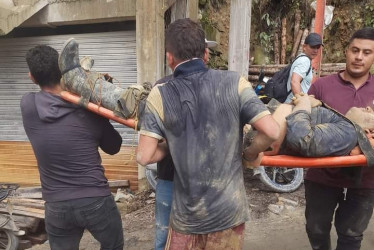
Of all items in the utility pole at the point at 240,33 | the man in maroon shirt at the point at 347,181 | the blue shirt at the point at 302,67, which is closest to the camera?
the man in maroon shirt at the point at 347,181

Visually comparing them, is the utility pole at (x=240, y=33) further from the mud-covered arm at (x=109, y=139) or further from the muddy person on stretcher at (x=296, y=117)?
the mud-covered arm at (x=109, y=139)

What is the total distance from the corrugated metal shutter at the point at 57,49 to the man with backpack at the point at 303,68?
7.47 ft

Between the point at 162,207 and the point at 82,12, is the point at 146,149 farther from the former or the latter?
the point at 82,12

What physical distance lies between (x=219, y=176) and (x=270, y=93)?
2.85m

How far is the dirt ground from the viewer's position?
3465mm

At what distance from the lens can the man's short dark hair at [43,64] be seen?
1.88 metres

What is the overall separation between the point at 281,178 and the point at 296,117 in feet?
10.7

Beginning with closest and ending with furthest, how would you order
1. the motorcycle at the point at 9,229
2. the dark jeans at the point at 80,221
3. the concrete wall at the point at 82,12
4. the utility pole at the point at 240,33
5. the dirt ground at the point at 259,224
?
the dark jeans at the point at 80,221 < the dirt ground at the point at 259,224 < the motorcycle at the point at 9,229 < the utility pole at the point at 240,33 < the concrete wall at the point at 82,12

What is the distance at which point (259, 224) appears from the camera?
389cm

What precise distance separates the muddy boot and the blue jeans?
0.62 metres

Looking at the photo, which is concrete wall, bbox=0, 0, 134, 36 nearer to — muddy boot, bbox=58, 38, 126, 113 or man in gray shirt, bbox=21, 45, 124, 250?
muddy boot, bbox=58, 38, 126, 113

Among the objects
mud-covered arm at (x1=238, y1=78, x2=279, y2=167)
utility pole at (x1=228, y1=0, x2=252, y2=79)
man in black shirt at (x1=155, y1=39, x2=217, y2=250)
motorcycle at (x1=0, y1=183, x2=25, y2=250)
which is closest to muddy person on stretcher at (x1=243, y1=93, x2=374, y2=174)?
mud-covered arm at (x1=238, y1=78, x2=279, y2=167)

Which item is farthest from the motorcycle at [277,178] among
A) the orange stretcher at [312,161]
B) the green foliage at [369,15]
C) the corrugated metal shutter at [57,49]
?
the green foliage at [369,15]

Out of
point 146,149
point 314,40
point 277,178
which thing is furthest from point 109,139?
point 277,178
